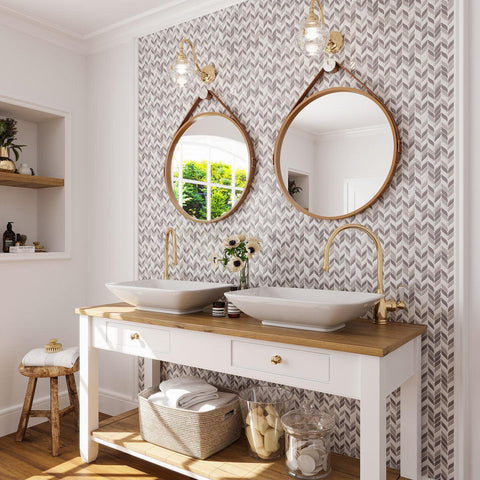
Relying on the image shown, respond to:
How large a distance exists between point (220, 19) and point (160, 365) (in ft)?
6.87

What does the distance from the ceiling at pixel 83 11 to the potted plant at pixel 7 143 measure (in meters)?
0.65

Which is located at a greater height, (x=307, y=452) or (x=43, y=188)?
(x=43, y=188)

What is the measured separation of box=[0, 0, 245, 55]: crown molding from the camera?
267 centimetres

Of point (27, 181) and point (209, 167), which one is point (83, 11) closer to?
point (27, 181)

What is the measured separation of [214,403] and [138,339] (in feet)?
1.58

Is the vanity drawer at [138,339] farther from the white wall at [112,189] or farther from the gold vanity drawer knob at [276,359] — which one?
the white wall at [112,189]

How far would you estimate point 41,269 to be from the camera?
9.87 feet

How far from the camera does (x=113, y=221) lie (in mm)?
3115

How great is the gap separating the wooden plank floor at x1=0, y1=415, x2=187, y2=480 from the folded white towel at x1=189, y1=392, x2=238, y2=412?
0.42 meters

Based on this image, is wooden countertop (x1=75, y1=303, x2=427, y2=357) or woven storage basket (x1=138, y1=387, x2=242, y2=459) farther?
woven storage basket (x1=138, y1=387, x2=242, y2=459)

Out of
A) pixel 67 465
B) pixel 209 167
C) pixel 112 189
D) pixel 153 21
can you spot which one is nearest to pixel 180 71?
pixel 209 167

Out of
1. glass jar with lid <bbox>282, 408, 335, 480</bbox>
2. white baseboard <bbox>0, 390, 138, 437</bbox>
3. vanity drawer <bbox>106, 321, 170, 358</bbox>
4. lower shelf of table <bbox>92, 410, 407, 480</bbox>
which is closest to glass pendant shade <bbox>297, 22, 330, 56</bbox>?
vanity drawer <bbox>106, 321, 170, 358</bbox>

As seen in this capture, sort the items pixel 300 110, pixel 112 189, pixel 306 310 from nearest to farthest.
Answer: pixel 306 310
pixel 300 110
pixel 112 189

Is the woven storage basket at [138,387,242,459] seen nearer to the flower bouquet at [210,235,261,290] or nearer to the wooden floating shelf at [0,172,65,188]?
the flower bouquet at [210,235,261,290]
